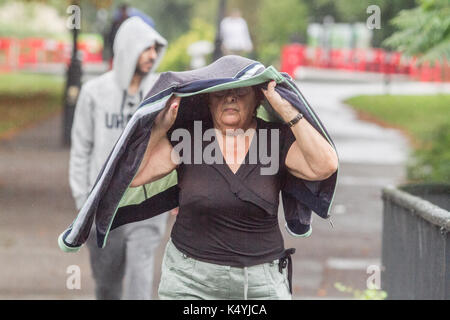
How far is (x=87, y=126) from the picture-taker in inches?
260

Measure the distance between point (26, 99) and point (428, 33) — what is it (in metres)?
23.2

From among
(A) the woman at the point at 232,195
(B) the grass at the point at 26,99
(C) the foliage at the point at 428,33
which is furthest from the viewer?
(B) the grass at the point at 26,99

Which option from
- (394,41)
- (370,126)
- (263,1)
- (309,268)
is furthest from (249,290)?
(263,1)

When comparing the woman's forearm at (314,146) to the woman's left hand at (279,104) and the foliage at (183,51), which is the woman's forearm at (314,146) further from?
the foliage at (183,51)

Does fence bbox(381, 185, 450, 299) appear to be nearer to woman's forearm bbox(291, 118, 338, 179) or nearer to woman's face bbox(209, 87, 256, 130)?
woman's forearm bbox(291, 118, 338, 179)

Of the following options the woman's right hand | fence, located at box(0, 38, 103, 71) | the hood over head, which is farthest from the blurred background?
fence, located at box(0, 38, 103, 71)

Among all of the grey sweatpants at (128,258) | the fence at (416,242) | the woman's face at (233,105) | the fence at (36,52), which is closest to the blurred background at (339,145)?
the fence at (416,242)

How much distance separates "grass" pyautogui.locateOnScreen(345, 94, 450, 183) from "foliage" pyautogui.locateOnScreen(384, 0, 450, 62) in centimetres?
157

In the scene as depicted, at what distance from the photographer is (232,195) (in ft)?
14.0

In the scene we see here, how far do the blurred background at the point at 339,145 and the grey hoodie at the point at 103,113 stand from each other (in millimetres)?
1156

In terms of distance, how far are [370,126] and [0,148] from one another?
8304 millimetres

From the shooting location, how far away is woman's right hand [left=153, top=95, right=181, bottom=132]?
4285mm

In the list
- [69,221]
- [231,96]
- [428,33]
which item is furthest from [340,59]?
[231,96]

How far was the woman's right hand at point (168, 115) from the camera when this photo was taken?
14.1 feet
